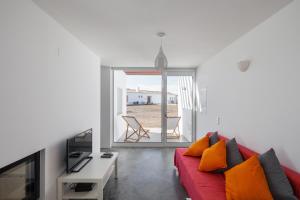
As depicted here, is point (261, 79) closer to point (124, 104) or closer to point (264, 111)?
point (264, 111)

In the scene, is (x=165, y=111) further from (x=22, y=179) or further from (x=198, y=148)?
(x=22, y=179)

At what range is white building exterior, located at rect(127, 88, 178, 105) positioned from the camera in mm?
5773

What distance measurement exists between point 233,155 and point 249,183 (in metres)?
0.75

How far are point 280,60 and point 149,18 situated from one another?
5.05ft

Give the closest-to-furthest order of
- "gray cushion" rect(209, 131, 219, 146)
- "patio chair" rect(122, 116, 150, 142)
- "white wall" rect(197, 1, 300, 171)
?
1. "white wall" rect(197, 1, 300, 171)
2. "gray cushion" rect(209, 131, 219, 146)
3. "patio chair" rect(122, 116, 150, 142)

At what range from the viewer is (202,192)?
204 centimetres

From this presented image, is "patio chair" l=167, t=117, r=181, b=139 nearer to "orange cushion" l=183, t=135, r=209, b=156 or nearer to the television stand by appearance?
"orange cushion" l=183, t=135, r=209, b=156

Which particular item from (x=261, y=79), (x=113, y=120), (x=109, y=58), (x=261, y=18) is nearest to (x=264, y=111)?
(x=261, y=79)

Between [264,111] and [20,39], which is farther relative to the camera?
[264,111]

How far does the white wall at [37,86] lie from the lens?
154 cm

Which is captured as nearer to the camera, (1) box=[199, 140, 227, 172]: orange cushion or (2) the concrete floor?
(1) box=[199, 140, 227, 172]: orange cushion

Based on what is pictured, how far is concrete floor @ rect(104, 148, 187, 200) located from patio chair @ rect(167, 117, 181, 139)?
3.37 feet

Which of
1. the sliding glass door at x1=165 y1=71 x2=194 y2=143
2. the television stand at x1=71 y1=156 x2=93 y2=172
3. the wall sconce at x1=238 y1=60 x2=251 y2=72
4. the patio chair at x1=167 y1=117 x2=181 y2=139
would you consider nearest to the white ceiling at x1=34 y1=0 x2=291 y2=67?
the wall sconce at x1=238 y1=60 x2=251 y2=72

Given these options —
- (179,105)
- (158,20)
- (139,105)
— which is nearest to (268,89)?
(158,20)
